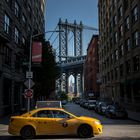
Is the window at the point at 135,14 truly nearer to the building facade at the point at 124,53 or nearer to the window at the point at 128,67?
the building facade at the point at 124,53

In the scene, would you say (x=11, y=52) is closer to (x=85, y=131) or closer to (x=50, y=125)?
(x=50, y=125)

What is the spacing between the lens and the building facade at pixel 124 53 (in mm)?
41281

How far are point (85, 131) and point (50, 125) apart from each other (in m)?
1.74

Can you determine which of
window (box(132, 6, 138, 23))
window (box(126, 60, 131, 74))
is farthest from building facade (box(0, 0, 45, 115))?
window (box(126, 60, 131, 74))

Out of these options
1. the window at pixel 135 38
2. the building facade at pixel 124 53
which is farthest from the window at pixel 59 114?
the window at pixel 135 38

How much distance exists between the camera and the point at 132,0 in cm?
4416

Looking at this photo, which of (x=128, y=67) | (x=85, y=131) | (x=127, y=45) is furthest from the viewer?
(x=127, y=45)

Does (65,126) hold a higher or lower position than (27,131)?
higher

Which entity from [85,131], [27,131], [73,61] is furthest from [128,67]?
[73,61]

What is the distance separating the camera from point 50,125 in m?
14.5

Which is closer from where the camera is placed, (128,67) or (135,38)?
(135,38)

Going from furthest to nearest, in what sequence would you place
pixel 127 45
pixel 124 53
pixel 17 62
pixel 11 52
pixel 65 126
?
pixel 124 53 → pixel 127 45 → pixel 17 62 → pixel 11 52 → pixel 65 126

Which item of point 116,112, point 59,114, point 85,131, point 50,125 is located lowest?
point 85,131

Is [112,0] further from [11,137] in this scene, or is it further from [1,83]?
[11,137]
